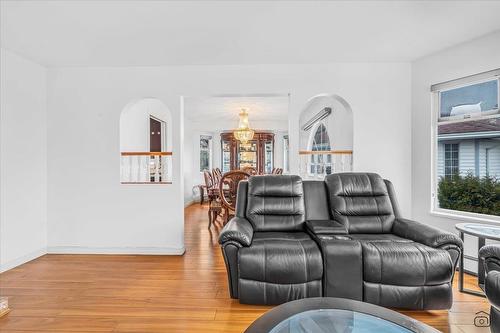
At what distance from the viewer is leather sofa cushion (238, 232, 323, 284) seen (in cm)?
208

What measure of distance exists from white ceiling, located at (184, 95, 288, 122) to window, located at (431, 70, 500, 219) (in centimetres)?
286

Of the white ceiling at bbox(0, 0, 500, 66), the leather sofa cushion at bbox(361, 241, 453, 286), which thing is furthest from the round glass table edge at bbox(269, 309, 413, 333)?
the white ceiling at bbox(0, 0, 500, 66)

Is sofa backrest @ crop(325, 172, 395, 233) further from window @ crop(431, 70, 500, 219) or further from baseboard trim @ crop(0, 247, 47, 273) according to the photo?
baseboard trim @ crop(0, 247, 47, 273)

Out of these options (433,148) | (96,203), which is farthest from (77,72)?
(433,148)

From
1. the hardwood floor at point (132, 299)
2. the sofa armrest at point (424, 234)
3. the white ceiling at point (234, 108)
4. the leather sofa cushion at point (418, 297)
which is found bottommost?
the hardwood floor at point (132, 299)

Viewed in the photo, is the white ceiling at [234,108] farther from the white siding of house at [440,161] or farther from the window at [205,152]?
the white siding of house at [440,161]

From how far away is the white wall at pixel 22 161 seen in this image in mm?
2969

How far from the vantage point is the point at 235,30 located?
2.60 meters

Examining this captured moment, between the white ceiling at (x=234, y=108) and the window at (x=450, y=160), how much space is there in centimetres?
299

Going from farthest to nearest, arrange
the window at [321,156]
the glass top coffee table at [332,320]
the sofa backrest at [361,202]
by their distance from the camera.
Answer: the window at [321,156], the sofa backrest at [361,202], the glass top coffee table at [332,320]

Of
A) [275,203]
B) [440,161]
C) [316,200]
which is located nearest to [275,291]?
[275,203]

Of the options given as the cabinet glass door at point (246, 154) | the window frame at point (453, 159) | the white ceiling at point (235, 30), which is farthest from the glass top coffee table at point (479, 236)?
the cabinet glass door at point (246, 154)

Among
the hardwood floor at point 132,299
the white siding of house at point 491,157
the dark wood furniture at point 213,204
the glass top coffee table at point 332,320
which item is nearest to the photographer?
the glass top coffee table at point 332,320

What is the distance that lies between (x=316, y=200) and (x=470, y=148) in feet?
6.04
